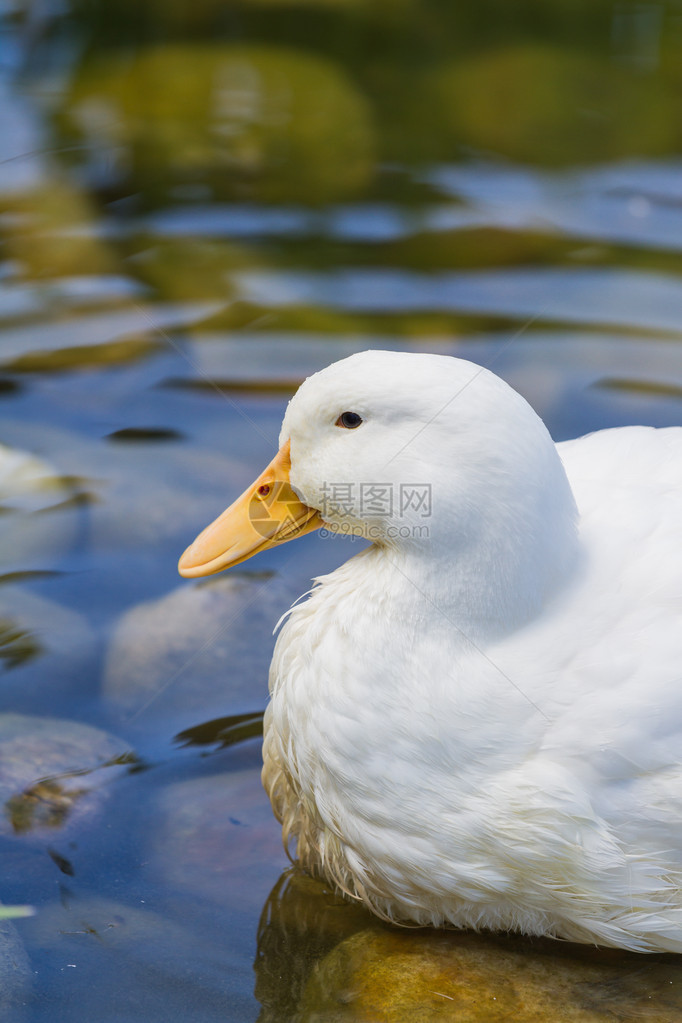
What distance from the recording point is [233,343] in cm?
504

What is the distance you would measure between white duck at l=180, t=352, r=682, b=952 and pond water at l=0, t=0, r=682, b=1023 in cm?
27

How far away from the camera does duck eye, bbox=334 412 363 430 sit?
8.00 ft

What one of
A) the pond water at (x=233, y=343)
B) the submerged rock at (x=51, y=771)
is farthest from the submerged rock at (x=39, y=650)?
the submerged rock at (x=51, y=771)

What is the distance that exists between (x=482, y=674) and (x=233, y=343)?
2.93 metres

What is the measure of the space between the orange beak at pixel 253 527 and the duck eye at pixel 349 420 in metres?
0.31

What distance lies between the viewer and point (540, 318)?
206 inches

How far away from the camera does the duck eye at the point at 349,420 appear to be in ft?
8.00

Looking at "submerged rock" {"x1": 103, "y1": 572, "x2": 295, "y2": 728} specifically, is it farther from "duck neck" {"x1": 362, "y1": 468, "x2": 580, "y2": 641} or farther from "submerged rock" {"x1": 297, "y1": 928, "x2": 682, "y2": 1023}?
"duck neck" {"x1": 362, "y1": 468, "x2": 580, "y2": 641}

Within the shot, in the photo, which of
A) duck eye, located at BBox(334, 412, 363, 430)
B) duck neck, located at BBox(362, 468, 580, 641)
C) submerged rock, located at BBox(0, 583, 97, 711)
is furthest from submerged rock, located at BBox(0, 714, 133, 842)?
duck eye, located at BBox(334, 412, 363, 430)

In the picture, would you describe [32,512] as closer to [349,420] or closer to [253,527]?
[253,527]

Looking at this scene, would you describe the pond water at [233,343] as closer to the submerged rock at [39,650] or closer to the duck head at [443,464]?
the submerged rock at [39,650]

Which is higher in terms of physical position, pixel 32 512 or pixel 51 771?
pixel 32 512

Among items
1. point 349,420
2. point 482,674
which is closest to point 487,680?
point 482,674

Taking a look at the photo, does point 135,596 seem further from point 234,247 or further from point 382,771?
point 234,247
